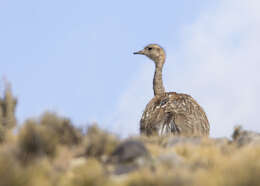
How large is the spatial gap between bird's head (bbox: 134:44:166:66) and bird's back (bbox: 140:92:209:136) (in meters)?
3.29

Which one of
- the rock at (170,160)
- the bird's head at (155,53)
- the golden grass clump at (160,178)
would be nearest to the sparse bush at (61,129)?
the rock at (170,160)

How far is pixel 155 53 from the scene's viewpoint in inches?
711

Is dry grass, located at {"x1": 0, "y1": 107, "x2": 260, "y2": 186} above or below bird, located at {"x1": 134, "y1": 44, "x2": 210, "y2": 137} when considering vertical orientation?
below

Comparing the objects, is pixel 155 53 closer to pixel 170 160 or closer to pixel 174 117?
pixel 174 117

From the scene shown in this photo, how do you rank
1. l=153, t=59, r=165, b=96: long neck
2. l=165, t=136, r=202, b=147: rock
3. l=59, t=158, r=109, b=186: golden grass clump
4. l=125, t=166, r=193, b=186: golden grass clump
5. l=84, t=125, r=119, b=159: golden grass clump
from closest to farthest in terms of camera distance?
l=125, t=166, r=193, b=186: golden grass clump → l=59, t=158, r=109, b=186: golden grass clump → l=84, t=125, r=119, b=159: golden grass clump → l=165, t=136, r=202, b=147: rock → l=153, t=59, r=165, b=96: long neck

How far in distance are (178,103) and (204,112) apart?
1339 millimetres

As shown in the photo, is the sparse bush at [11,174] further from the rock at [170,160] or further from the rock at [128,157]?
the rock at [170,160]

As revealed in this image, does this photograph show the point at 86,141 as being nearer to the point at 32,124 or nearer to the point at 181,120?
the point at 32,124

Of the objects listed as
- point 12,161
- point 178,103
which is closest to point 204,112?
point 178,103

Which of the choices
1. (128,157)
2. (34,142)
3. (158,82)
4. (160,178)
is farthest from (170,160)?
(158,82)

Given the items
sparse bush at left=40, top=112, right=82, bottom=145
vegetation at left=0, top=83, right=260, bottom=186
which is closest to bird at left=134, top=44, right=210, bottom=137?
vegetation at left=0, top=83, right=260, bottom=186

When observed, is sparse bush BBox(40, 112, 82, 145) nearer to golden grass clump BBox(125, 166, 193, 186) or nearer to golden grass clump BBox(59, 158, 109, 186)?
golden grass clump BBox(59, 158, 109, 186)

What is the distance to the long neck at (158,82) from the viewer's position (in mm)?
17203

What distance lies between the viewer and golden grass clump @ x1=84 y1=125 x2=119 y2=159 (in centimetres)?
868
